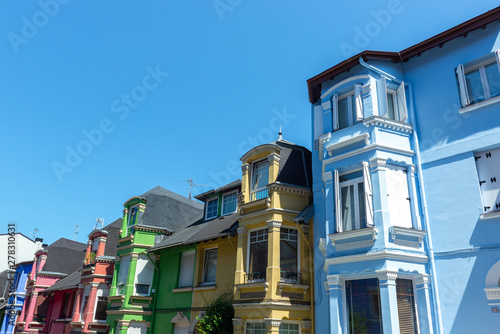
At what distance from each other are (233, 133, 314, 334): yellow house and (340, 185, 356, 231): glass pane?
197 centimetres

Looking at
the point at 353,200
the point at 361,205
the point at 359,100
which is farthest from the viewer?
the point at 359,100

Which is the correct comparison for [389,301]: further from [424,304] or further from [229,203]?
[229,203]

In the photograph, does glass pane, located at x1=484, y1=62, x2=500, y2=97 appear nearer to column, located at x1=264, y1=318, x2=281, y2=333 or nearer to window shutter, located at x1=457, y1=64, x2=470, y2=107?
window shutter, located at x1=457, y1=64, x2=470, y2=107

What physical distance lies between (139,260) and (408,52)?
17.1 m

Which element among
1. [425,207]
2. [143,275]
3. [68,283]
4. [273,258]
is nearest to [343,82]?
[425,207]

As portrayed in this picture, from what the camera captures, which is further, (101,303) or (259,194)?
(101,303)

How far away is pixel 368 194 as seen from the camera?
12.3 meters

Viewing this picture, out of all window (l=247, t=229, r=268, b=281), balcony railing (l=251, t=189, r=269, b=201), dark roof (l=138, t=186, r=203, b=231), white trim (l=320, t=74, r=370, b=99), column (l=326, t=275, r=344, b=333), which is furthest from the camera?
dark roof (l=138, t=186, r=203, b=231)

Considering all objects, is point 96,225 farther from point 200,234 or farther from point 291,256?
point 291,256

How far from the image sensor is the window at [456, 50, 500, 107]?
12.0 m

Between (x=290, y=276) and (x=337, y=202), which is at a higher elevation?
(x=337, y=202)

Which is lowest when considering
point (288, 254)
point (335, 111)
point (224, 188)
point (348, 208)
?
point (288, 254)

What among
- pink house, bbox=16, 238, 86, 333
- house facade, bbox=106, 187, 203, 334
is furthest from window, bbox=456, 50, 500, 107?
pink house, bbox=16, 238, 86, 333

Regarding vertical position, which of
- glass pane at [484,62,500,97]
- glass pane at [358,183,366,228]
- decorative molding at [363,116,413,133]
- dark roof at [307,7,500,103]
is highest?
dark roof at [307,7,500,103]
